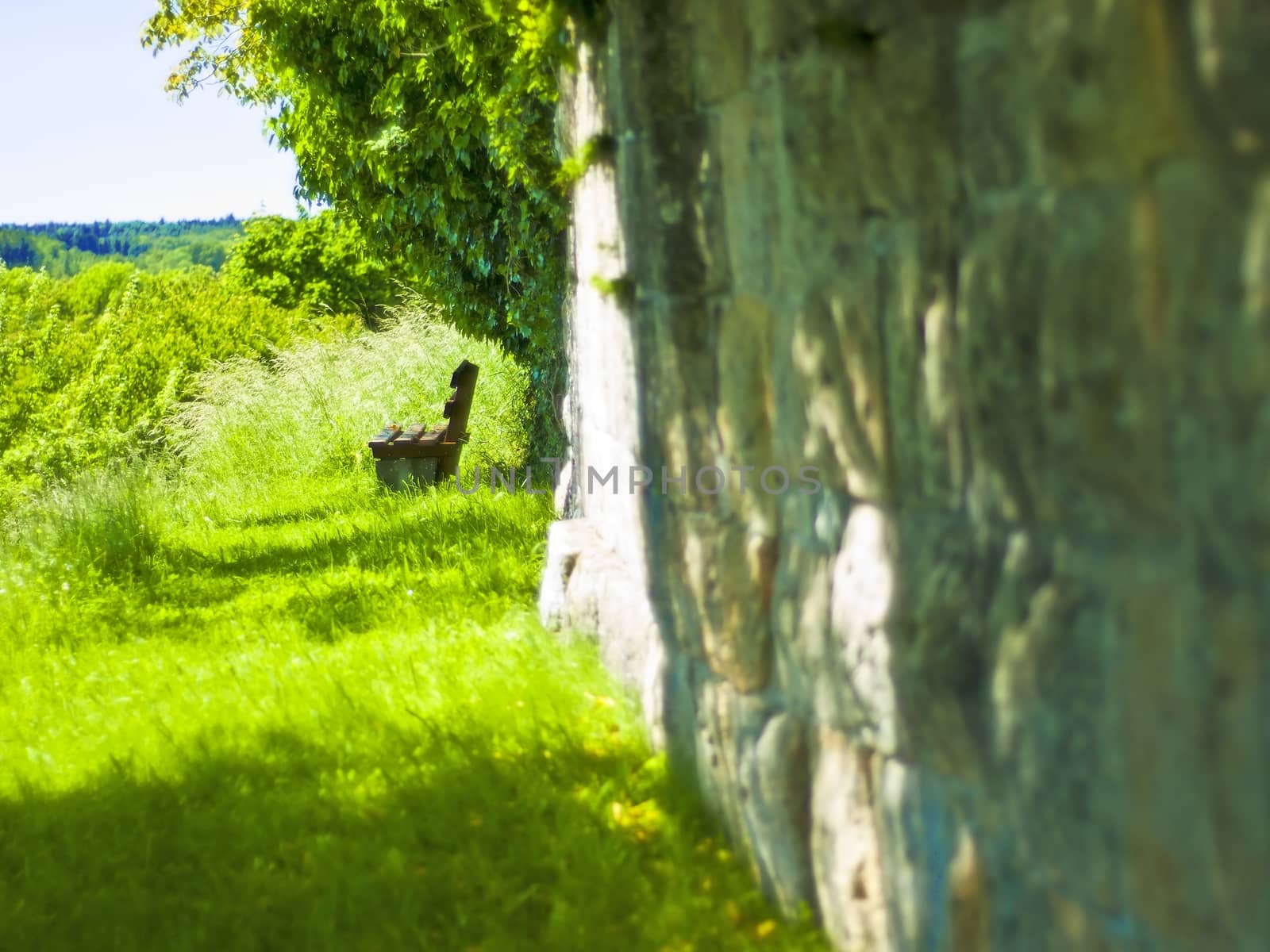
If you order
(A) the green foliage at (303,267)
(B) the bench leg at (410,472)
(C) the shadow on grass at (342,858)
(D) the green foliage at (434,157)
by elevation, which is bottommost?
Answer: (C) the shadow on grass at (342,858)

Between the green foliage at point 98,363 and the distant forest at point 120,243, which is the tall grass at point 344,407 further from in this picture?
the distant forest at point 120,243

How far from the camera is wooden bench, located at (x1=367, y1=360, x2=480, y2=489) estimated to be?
9805 mm

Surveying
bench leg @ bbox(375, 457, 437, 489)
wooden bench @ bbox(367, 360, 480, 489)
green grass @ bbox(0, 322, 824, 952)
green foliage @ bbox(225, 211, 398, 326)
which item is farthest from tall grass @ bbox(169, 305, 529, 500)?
green foliage @ bbox(225, 211, 398, 326)

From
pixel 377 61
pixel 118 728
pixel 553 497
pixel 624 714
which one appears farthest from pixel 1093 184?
pixel 377 61

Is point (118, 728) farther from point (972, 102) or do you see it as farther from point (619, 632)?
point (972, 102)

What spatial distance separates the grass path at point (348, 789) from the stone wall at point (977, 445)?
399 millimetres

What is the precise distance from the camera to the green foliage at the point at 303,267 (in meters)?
33.2

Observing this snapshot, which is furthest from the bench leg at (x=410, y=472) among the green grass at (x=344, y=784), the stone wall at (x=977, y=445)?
the stone wall at (x=977, y=445)

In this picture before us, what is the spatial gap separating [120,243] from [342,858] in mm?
74586

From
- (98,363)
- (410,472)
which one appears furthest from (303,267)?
(410,472)

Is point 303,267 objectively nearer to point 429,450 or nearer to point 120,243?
point 429,450

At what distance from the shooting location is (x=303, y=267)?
35281 millimetres

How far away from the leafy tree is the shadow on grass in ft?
12.3

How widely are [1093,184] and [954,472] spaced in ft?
1.80
